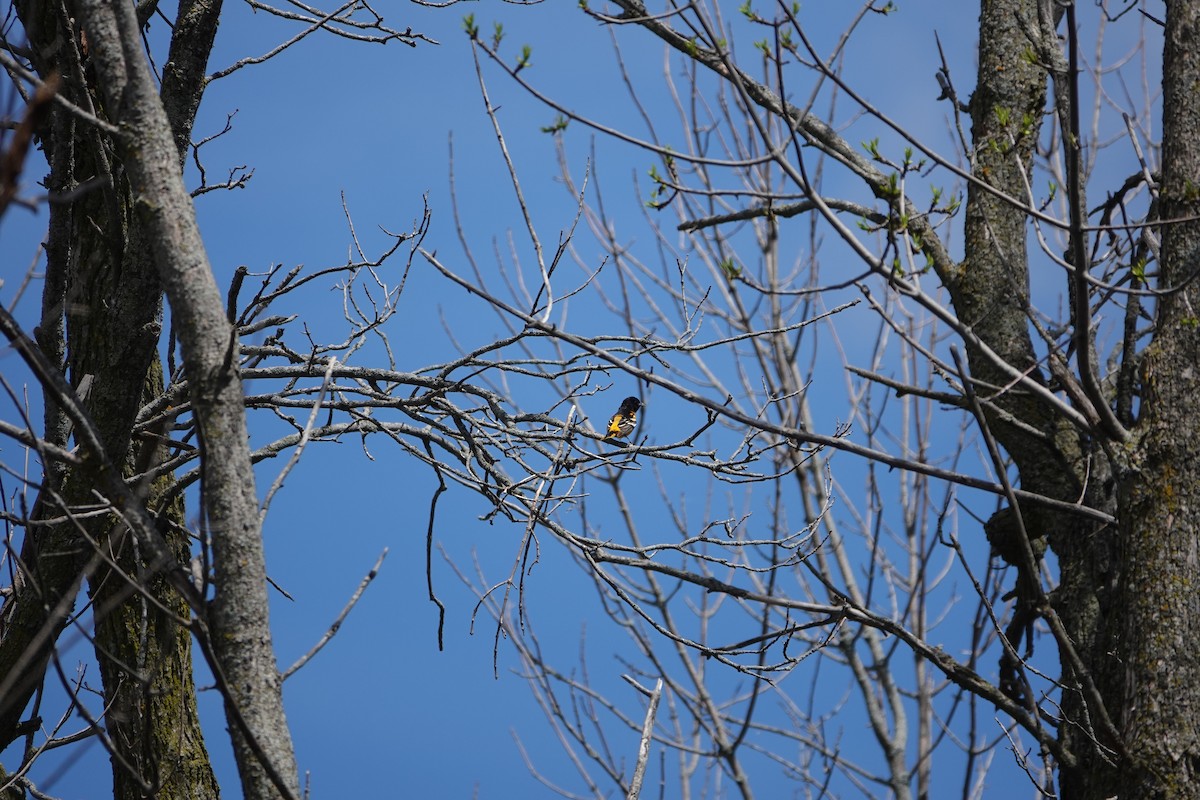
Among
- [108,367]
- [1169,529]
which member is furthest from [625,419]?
[1169,529]

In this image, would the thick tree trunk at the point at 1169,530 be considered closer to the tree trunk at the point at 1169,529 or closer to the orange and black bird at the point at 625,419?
the tree trunk at the point at 1169,529

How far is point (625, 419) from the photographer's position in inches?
201

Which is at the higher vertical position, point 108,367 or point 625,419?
point 625,419

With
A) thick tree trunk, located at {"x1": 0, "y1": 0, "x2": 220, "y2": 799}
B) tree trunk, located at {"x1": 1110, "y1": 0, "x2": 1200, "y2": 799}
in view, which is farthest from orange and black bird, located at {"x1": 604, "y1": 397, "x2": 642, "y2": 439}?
tree trunk, located at {"x1": 1110, "y1": 0, "x2": 1200, "y2": 799}

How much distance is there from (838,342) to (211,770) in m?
4.19

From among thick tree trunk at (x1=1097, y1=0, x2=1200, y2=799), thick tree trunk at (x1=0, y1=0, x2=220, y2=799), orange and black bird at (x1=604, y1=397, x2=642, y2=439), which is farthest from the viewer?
orange and black bird at (x1=604, y1=397, x2=642, y2=439)

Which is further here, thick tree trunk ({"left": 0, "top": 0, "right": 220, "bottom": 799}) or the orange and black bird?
the orange and black bird

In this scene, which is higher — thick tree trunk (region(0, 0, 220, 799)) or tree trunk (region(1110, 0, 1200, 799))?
thick tree trunk (region(0, 0, 220, 799))

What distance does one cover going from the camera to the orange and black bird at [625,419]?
5.01 meters

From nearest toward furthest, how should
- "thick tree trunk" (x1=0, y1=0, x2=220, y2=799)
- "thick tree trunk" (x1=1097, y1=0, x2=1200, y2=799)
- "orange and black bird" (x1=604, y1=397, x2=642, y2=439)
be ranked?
1. "thick tree trunk" (x1=1097, y1=0, x2=1200, y2=799)
2. "thick tree trunk" (x1=0, y1=0, x2=220, y2=799)
3. "orange and black bird" (x1=604, y1=397, x2=642, y2=439)

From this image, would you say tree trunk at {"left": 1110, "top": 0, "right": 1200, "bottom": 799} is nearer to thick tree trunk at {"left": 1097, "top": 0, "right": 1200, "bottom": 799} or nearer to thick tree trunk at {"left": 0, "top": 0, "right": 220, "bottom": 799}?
thick tree trunk at {"left": 1097, "top": 0, "right": 1200, "bottom": 799}

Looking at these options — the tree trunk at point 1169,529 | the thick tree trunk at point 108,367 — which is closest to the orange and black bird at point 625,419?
the thick tree trunk at point 108,367

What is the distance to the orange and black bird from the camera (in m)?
5.01

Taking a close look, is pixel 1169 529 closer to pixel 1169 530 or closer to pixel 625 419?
pixel 1169 530
